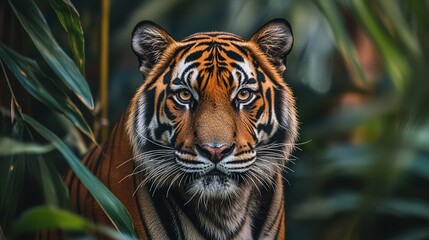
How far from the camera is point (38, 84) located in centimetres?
180

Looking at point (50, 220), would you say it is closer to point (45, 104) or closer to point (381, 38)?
point (45, 104)

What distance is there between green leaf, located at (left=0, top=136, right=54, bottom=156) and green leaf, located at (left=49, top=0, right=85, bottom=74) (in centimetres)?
16

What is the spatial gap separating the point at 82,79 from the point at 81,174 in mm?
A: 191

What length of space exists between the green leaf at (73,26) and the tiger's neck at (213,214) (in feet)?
1.06

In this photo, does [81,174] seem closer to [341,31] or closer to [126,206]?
[126,206]

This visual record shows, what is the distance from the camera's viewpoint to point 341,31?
1.86 m

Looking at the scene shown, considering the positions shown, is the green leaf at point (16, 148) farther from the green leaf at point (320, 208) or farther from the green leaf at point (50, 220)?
the green leaf at point (320, 208)

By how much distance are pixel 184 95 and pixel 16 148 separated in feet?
1.23

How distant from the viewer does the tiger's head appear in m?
1.50

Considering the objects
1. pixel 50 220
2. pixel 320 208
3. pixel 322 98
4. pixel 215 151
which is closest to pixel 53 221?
pixel 50 220

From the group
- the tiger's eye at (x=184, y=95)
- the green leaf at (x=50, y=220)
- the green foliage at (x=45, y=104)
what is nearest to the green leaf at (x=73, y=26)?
the green foliage at (x=45, y=104)

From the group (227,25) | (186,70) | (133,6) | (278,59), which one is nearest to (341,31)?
(278,59)

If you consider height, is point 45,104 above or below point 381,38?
below

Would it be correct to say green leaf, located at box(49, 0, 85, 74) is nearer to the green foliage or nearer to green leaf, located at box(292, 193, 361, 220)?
the green foliage
